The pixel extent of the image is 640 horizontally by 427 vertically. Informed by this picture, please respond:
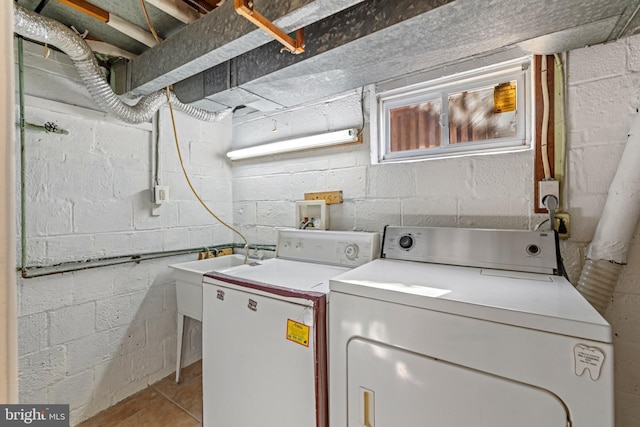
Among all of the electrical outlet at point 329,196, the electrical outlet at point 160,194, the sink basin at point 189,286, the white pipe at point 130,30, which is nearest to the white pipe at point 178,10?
the white pipe at point 130,30

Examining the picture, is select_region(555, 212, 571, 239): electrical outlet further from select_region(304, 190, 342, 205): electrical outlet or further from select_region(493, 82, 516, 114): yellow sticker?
select_region(304, 190, 342, 205): electrical outlet

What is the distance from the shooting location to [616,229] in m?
1.09

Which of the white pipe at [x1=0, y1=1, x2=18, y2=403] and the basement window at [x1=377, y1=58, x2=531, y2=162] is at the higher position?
the basement window at [x1=377, y1=58, x2=531, y2=162]

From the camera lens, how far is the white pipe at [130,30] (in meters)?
1.39

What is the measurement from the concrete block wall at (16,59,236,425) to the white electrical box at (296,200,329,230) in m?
0.88

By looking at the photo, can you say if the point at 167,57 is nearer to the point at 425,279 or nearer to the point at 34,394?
the point at 425,279

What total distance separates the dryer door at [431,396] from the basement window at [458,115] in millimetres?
1126

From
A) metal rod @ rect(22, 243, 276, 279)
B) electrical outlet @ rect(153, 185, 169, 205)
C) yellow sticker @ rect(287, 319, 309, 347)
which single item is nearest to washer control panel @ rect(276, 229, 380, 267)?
metal rod @ rect(22, 243, 276, 279)

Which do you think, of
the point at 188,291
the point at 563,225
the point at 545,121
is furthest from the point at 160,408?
the point at 545,121

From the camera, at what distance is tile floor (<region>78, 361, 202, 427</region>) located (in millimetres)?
1713

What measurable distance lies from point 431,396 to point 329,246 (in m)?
0.94

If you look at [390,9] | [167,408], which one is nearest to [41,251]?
[167,408]

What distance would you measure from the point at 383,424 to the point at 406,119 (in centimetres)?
158

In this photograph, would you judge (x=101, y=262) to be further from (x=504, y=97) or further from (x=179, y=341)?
(x=504, y=97)
